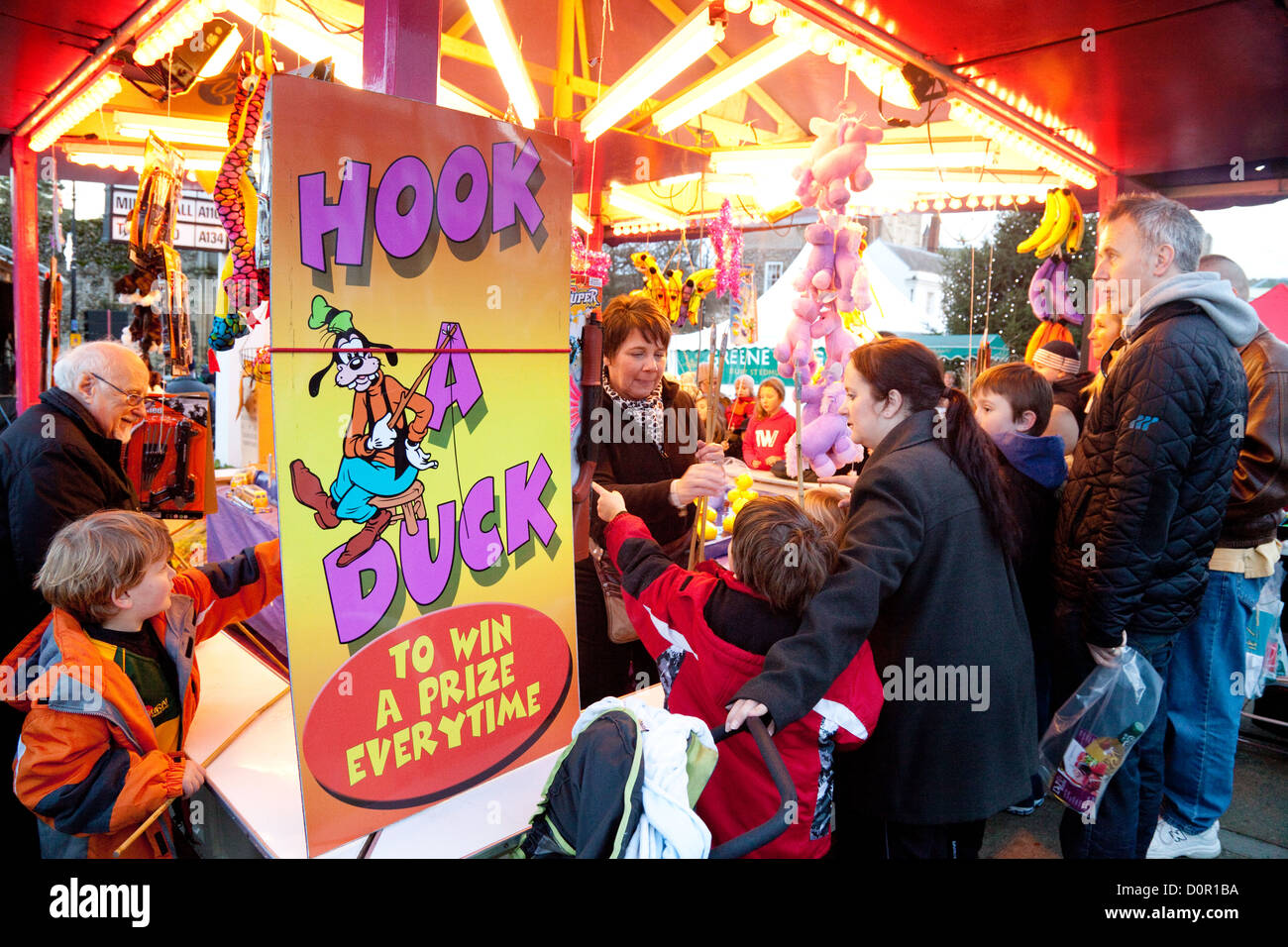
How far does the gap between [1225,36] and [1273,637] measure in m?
2.63

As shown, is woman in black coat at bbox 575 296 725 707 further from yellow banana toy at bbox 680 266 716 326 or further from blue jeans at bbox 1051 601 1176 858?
yellow banana toy at bbox 680 266 716 326

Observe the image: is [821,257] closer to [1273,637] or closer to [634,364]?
[634,364]

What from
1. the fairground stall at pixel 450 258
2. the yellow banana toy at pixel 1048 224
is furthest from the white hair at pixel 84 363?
the yellow banana toy at pixel 1048 224

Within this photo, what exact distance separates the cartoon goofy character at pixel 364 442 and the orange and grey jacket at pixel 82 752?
0.64 ft

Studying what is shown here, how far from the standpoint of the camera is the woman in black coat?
261cm

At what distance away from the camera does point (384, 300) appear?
1.57 meters

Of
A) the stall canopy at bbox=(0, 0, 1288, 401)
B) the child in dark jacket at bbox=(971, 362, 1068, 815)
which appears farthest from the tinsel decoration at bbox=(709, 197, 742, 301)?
the child in dark jacket at bbox=(971, 362, 1068, 815)

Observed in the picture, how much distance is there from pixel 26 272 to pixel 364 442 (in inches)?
254

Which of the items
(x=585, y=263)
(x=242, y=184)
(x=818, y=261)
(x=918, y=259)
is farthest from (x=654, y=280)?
(x=918, y=259)

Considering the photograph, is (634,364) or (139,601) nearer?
(139,601)

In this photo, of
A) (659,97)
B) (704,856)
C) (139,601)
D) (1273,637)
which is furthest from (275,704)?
(659,97)

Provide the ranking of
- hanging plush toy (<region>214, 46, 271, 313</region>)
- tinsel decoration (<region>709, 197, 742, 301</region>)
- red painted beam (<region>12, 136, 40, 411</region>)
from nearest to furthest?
hanging plush toy (<region>214, 46, 271, 313</region>), tinsel decoration (<region>709, 197, 742, 301</region>), red painted beam (<region>12, 136, 40, 411</region>)

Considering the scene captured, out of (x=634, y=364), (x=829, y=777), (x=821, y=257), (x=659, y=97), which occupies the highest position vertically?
(x=659, y=97)

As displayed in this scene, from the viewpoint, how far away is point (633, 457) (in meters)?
2.70
